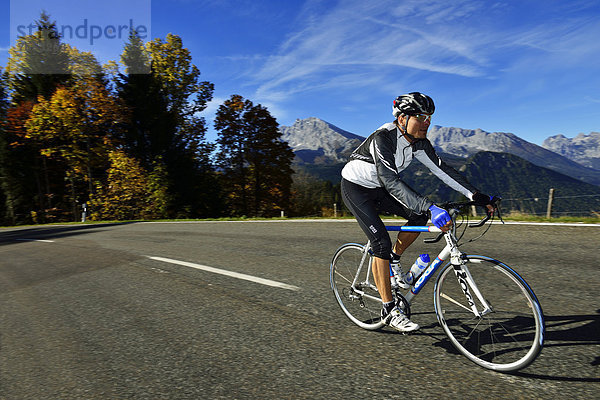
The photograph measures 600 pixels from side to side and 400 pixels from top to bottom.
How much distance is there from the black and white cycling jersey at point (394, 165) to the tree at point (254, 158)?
27872 mm

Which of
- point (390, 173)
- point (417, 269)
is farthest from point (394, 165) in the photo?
point (417, 269)

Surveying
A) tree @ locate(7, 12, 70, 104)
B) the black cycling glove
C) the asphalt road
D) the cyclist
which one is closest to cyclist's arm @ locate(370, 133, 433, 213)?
the cyclist

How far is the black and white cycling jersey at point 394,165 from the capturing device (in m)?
2.88

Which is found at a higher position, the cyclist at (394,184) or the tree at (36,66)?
the tree at (36,66)

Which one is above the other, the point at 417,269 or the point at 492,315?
the point at 417,269

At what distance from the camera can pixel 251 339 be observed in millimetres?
3287

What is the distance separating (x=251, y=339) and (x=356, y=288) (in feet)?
4.02

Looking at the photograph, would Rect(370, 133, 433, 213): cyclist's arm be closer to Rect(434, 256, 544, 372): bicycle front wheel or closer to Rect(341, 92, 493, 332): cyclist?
Rect(341, 92, 493, 332): cyclist

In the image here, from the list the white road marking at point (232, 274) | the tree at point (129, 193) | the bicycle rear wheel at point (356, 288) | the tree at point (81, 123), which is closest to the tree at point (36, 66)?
the tree at point (81, 123)

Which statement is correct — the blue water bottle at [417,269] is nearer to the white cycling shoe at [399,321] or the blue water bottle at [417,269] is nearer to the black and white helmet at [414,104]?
the white cycling shoe at [399,321]

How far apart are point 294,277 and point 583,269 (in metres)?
4.03

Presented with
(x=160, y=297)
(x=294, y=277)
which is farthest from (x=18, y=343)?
(x=294, y=277)

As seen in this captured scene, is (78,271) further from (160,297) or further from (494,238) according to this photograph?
(494,238)

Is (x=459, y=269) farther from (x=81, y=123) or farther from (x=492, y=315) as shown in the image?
(x=81, y=123)
